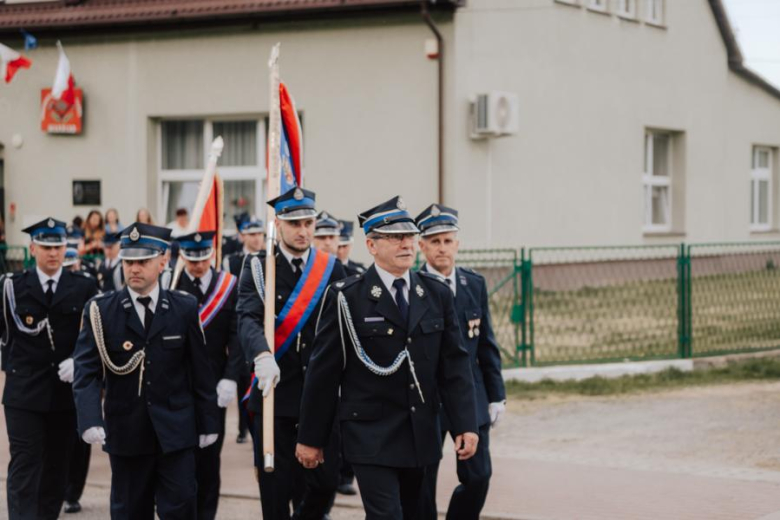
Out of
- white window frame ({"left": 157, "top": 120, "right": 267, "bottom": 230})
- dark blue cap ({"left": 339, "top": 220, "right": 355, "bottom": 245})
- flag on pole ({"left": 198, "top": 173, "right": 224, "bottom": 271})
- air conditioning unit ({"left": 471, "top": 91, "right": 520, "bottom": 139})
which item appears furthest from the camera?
white window frame ({"left": 157, "top": 120, "right": 267, "bottom": 230})

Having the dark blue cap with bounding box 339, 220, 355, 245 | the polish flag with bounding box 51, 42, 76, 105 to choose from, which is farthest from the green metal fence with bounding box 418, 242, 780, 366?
the polish flag with bounding box 51, 42, 76, 105

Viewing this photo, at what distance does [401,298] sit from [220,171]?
16226mm

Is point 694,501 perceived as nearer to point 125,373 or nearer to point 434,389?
point 434,389

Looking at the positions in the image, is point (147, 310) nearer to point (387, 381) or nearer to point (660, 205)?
point (387, 381)

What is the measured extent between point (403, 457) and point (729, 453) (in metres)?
5.43

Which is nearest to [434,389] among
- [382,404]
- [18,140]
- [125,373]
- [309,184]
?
[382,404]

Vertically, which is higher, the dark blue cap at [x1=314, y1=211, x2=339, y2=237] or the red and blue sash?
the dark blue cap at [x1=314, y1=211, x2=339, y2=237]

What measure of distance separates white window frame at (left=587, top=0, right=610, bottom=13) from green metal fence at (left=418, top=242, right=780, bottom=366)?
8240 mm

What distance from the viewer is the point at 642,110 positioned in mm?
24953

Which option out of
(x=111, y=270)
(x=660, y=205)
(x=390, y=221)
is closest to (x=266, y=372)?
(x=390, y=221)

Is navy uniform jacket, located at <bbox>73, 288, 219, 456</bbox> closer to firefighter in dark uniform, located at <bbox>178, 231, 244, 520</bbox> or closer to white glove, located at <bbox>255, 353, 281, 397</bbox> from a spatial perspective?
white glove, located at <bbox>255, 353, 281, 397</bbox>

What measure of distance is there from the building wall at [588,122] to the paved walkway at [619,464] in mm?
7636

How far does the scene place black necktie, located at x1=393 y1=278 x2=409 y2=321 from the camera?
640 cm

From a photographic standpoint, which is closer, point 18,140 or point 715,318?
point 715,318
